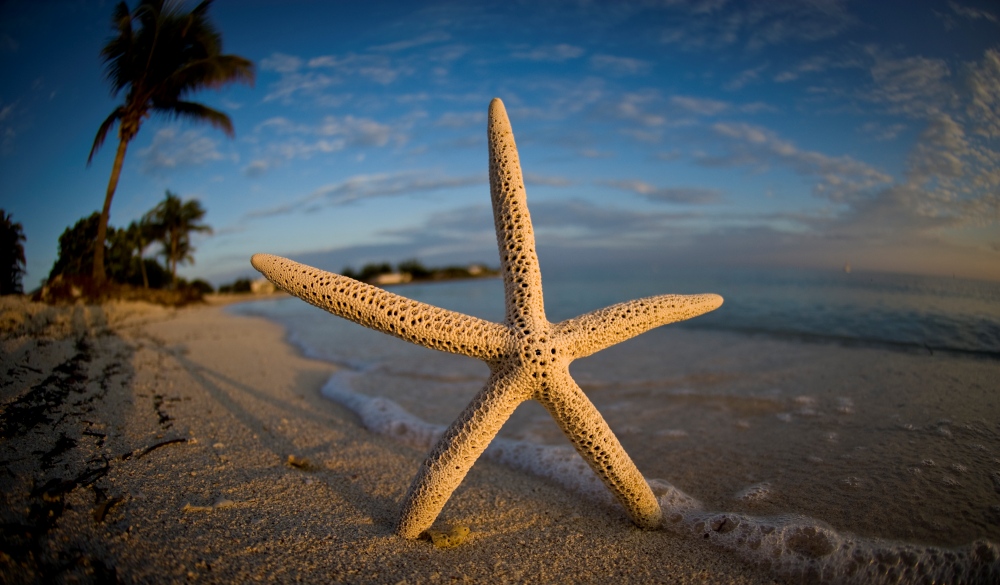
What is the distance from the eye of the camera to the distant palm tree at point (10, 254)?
14.1 feet

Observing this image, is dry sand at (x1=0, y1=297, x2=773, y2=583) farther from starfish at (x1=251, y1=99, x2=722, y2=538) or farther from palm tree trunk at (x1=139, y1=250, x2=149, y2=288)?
palm tree trunk at (x1=139, y1=250, x2=149, y2=288)

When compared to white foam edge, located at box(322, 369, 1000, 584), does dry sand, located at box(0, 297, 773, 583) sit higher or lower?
higher

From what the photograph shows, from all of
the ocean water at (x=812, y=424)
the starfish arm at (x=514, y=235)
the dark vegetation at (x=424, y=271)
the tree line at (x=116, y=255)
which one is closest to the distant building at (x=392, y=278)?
the dark vegetation at (x=424, y=271)

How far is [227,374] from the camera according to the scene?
6652mm

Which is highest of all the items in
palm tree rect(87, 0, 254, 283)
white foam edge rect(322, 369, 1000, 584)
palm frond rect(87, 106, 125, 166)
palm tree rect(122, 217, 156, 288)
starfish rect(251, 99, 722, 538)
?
palm tree rect(87, 0, 254, 283)

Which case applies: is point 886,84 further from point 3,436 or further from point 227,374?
point 227,374

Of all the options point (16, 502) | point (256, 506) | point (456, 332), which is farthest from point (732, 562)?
point (16, 502)

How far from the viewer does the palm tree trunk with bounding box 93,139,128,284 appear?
5.92 meters

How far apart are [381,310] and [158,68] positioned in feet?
29.0

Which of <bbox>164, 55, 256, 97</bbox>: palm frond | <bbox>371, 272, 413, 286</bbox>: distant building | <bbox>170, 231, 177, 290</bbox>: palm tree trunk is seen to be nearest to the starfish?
<bbox>164, 55, 256, 97</bbox>: palm frond

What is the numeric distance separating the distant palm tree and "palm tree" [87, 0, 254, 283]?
47.6 inches

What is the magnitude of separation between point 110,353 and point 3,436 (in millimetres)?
3442

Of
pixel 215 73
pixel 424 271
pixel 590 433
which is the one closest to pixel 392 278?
pixel 424 271

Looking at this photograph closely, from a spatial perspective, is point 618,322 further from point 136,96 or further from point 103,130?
point 136,96
